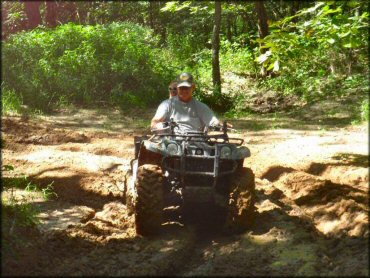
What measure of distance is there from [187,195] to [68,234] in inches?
50.5

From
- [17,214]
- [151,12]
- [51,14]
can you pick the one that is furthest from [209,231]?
[51,14]

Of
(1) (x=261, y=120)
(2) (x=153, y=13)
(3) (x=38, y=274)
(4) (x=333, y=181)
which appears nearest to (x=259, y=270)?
(3) (x=38, y=274)

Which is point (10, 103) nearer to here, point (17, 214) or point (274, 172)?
point (274, 172)

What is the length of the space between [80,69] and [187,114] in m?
9.64

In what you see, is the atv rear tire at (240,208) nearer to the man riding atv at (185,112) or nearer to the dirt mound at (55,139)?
the man riding atv at (185,112)

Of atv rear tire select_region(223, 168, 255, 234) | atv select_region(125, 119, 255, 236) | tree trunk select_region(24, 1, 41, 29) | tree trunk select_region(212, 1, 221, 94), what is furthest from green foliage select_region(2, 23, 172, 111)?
atv rear tire select_region(223, 168, 255, 234)

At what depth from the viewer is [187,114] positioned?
6.75 m

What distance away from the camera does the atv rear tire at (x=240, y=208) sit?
570cm

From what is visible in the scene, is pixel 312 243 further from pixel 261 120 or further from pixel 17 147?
pixel 261 120

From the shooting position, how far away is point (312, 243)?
5.25m

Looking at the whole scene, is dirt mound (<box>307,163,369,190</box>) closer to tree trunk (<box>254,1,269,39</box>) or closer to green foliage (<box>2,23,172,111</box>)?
green foliage (<box>2,23,172,111</box>)

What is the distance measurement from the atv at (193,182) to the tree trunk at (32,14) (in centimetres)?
1697

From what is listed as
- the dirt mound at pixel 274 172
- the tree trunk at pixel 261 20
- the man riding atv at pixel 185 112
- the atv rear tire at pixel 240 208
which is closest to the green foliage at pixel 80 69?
the tree trunk at pixel 261 20

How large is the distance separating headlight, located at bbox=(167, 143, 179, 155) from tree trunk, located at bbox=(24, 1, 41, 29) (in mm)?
17317
